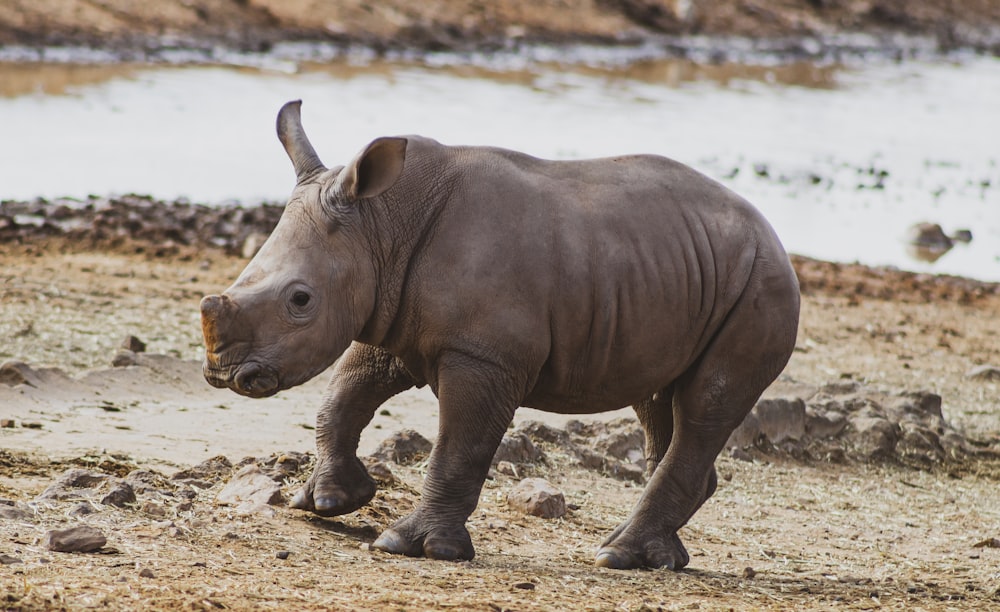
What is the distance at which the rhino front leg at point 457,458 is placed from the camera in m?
6.37

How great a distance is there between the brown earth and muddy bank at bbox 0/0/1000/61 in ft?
0.13

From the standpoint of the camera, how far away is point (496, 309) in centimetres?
635

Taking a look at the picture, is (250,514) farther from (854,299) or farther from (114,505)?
(854,299)

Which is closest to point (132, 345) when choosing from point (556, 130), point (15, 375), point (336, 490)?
point (15, 375)

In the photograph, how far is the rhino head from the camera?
5.96m

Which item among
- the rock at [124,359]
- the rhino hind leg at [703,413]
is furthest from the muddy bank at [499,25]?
the rhino hind leg at [703,413]

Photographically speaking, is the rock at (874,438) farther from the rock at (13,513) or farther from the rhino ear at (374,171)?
the rock at (13,513)

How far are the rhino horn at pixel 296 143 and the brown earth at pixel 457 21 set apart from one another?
27648 mm

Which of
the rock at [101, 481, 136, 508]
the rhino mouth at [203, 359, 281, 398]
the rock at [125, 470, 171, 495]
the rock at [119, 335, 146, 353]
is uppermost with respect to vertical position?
the rhino mouth at [203, 359, 281, 398]

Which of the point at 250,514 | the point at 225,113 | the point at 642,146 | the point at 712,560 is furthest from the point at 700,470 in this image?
the point at 225,113

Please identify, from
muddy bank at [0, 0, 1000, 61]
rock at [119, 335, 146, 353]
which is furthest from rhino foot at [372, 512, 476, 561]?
muddy bank at [0, 0, 1000, 61]

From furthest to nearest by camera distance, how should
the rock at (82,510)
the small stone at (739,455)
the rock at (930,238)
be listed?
1. the rock at (930,238)
2. the small stone at (739,455)
3. the rock at (82,510)

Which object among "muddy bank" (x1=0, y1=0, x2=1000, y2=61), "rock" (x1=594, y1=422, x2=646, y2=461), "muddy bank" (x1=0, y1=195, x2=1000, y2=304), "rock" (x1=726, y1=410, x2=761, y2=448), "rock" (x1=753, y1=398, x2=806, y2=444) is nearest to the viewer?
"rock" (x1=594, y1=422, x2=646, y2=461)

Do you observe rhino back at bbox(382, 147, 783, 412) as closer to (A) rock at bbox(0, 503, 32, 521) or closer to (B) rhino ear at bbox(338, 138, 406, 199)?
(B) rhino ear at bbox(338, 138, 406, 199)
